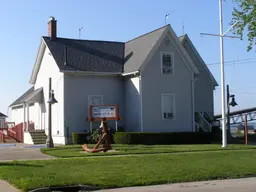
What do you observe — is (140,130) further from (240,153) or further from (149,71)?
(240,153)

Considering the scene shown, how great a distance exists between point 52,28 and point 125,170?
21381mm

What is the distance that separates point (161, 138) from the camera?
29.0m

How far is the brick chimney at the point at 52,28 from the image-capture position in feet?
110

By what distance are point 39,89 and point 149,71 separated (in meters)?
10.6

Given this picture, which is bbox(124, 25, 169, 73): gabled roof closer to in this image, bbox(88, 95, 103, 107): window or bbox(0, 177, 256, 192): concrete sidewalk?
bbox(88, 95, 103, 107): window

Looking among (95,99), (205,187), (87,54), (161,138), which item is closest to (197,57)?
(87,54)

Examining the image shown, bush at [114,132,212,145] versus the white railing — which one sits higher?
the white railing

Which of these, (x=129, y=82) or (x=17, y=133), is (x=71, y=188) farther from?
(x=17, y=133)

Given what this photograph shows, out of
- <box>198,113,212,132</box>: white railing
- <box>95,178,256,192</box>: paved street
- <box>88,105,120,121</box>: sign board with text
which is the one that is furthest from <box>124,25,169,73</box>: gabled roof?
<box>95,178,256,192</box>: paved street

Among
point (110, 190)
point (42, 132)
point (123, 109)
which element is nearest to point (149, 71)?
point (123, 109)

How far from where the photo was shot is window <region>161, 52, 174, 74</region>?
3126 cm

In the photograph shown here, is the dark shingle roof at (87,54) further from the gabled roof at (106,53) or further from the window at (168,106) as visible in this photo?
the window at (168,106)

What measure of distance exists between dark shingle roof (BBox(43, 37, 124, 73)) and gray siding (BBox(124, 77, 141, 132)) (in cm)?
142

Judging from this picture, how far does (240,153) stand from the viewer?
67.4ft
